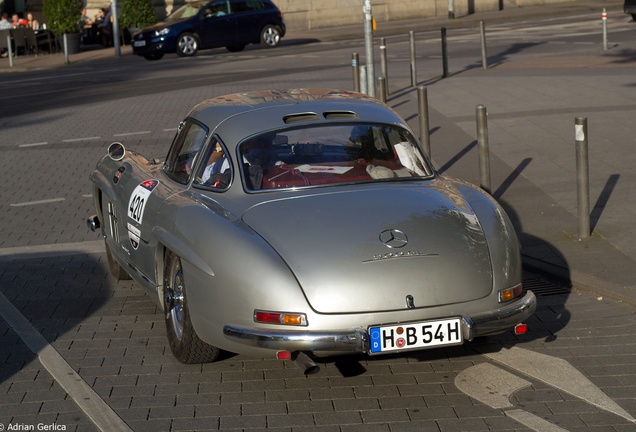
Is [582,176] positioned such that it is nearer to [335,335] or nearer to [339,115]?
[339,115]

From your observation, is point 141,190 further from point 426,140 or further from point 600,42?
point 600,42

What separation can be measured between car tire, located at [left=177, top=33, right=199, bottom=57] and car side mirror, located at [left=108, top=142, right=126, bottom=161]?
21.1 metres

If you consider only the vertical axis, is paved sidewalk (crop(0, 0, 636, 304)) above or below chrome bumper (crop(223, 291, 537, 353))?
below

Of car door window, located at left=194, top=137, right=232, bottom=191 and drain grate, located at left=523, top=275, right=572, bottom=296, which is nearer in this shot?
car door window, located at left=194, top=137, right=232, bottom=191

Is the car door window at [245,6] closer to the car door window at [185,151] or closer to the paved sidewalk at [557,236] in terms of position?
the paved sidewalk at [557,236]

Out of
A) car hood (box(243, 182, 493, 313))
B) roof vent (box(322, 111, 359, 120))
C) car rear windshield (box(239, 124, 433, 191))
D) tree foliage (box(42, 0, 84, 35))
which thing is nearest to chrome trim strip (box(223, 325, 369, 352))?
car hood (box(243, 182, 493, 313))

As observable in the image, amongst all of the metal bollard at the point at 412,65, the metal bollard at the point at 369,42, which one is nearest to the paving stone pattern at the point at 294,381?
the metal bollard at the point at 369,42

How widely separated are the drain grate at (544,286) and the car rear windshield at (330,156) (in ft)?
4.76

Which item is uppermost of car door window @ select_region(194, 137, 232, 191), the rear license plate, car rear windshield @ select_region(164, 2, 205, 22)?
car rear windshield @ select_region(164, 2, 205, 22)

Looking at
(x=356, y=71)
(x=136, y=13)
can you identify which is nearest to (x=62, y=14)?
(x=136, y=13)

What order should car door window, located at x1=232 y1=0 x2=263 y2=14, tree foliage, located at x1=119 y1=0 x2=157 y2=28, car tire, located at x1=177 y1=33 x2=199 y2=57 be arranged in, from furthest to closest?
tree foliage, located at x1=119 y1=0 x2=157 y2=28, car door window, located at x1=232 y1=0 x2=263 y2=14, car tire, located at x1=177 y1=33 x2=199 y2=57

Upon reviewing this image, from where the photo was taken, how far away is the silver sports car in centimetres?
394

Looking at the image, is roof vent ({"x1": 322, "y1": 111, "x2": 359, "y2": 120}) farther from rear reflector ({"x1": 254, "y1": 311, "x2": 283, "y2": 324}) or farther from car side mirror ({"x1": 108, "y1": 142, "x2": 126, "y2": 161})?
car side mirror ({"x1": 108, "y1": 142, "x2": 126, "y2": 161})

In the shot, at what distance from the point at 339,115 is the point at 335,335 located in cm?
183
